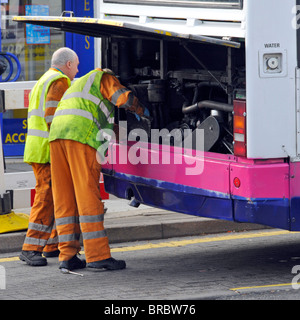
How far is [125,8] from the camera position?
724 cm

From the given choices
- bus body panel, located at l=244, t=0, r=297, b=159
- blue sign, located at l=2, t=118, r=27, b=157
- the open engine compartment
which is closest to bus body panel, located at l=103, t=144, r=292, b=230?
bus body panel, located at l=244, t=0, r=297, b=159

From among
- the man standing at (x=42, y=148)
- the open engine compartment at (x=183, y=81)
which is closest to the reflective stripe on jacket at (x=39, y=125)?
the man standing at (x=42, y=148)

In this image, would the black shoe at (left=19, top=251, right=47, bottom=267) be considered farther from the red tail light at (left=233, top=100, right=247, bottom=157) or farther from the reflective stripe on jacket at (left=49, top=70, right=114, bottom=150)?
the red tail light at (left=233, top=100, right=247, bottom=157)

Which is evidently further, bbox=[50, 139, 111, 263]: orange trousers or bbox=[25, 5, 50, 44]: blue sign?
bbox=[25, 5, 50, 44]: blue sign

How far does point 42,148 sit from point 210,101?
4.95ft

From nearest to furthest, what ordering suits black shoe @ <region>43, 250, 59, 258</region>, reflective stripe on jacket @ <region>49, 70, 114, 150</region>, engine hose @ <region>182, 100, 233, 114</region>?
engine hose @ <region>182, 100, 233, 114</region> → reflective stripe on jacket @ <region>49, 70, 114, 150</region> → black shoe @ <region>43, 250, 59, 258</region>

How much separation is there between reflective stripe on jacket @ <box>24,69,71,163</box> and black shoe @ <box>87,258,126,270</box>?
3.28ft

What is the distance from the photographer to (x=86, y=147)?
22.3 ft

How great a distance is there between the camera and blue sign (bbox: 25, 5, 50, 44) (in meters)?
11.1

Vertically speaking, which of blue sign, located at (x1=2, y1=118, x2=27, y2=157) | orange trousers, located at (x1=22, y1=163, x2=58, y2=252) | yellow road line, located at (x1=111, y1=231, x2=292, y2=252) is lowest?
yellow road line, located at (x1=111, y1=231, x2=292, y2=252)

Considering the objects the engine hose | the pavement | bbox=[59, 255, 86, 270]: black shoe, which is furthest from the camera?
the pavement

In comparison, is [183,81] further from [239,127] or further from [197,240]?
[197,240]

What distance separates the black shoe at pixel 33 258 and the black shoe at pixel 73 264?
320 millimetres
